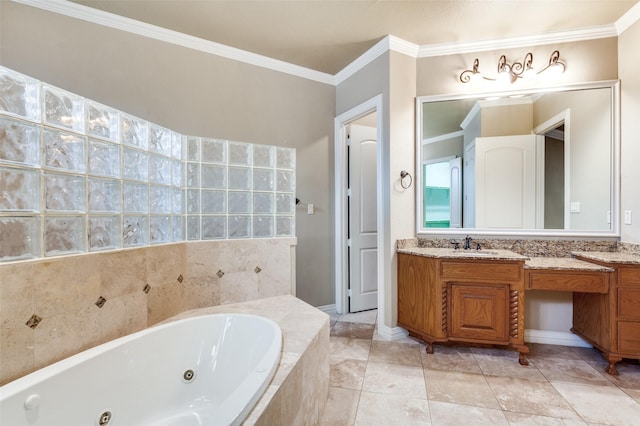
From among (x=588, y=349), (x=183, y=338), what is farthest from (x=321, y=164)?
(x=588, y=349)

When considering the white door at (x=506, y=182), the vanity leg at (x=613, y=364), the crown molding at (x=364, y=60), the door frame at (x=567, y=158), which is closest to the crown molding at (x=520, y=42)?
the crown molding at (x=364, y=60)

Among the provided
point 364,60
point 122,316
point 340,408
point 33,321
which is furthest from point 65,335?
point 364,60

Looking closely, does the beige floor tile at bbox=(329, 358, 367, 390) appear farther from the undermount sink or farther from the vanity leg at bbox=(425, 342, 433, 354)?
the undermount sink

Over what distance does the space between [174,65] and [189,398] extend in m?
2.39

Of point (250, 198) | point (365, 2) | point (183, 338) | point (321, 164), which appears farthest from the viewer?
point (321, 164)

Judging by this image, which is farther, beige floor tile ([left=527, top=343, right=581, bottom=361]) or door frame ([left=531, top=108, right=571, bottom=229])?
door frame ([left=531, top=108, right=571, bottom=229])

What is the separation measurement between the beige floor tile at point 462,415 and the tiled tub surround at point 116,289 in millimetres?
1207

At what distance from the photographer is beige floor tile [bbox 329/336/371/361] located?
2133 mm

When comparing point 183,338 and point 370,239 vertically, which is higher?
point 370,239

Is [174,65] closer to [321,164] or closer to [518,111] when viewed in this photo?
[321,164]

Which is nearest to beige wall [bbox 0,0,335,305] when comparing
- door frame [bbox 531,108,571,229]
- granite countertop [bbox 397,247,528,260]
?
granite countertop [bbox 397,247,528,260]

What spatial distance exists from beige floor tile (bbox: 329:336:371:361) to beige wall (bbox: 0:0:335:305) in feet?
1.92

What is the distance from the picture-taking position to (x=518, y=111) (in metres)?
2.40

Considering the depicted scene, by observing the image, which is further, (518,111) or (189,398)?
(518,111)
